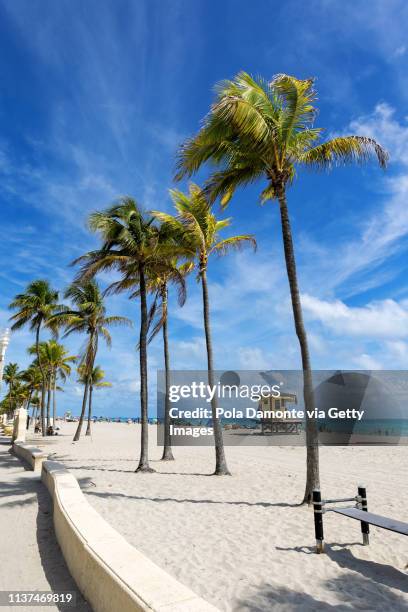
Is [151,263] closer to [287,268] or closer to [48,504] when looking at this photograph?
[287,268]

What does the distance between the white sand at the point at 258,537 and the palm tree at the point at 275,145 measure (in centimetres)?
181

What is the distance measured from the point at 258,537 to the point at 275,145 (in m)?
8.83

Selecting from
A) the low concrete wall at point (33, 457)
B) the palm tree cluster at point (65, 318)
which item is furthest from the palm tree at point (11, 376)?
the low concrete wall at point (33, 457)

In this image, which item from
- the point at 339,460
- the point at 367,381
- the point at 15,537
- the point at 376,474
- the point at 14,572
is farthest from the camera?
the point at 367,381

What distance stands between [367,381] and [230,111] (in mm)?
59671

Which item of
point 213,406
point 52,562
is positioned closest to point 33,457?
point 213,406

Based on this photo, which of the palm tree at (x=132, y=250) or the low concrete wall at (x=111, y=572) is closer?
the low concrete wall at (x=111, y=572)

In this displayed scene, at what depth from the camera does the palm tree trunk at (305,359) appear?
30.0 feet

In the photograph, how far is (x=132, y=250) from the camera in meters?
14.8

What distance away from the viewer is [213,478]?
1296cm

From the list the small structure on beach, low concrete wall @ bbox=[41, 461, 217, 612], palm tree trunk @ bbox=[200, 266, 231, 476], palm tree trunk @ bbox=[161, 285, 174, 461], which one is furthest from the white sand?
the small structure on beach

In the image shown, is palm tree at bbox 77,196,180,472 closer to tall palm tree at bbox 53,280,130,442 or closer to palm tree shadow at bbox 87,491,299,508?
palm tree shadow at bbox 87,491,299,508

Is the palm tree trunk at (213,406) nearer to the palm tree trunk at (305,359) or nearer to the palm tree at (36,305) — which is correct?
the palm tree trunk at (305,359)

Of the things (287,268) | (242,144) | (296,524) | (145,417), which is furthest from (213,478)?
(242,144)
